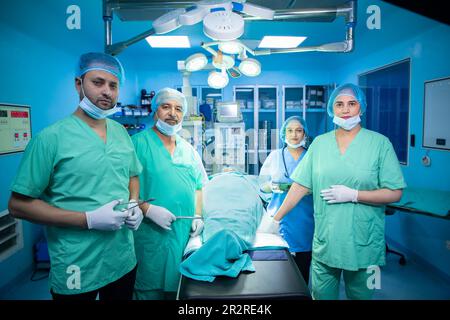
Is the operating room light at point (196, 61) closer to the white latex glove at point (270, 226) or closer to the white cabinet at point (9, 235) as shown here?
the white latex glove at point (270, 226)

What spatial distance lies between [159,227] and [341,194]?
0.84 metres

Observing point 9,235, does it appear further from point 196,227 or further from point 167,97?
point 167,97

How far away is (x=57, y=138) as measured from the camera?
0.95 metres

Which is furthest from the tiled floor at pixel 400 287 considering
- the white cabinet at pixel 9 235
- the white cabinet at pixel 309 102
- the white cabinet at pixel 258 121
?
the white cabinet at pixel 309 102

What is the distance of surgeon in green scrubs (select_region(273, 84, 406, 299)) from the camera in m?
1.23

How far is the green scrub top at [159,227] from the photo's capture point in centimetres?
136

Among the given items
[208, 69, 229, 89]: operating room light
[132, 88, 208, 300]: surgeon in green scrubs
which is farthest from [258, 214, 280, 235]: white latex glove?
[208, 69, 229, 89]: operating room light

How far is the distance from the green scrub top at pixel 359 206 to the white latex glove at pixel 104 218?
885 millimetres

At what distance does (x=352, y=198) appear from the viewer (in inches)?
47.4

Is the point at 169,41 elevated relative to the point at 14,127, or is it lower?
elevated

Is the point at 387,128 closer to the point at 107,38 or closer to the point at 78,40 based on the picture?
the point at 107,38

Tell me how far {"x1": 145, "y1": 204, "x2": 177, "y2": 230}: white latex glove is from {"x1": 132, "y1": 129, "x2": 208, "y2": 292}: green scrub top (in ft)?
0.22

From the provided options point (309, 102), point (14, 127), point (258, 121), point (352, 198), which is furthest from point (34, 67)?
point (309, 102)
